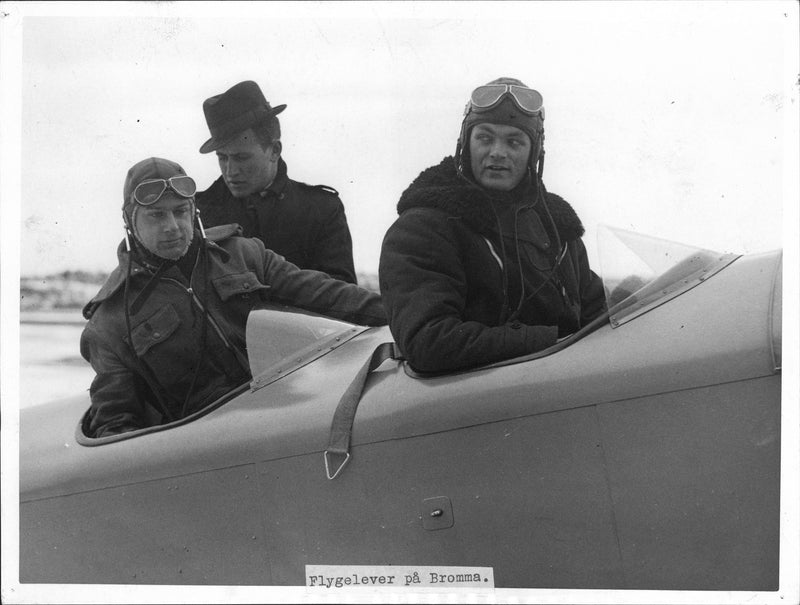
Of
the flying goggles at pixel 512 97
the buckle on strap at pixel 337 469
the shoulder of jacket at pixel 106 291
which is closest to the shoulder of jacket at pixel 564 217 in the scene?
the flying goggles at pixel 512 97

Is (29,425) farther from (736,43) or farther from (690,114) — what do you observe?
(736,43)

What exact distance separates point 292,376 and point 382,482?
52 cm

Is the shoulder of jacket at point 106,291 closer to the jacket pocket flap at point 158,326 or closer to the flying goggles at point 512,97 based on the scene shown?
the jacket pocket flap at point 158,326

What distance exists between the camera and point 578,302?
278 cm

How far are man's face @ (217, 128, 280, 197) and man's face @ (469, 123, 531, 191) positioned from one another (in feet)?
2.66

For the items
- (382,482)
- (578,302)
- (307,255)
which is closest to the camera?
(382,482)

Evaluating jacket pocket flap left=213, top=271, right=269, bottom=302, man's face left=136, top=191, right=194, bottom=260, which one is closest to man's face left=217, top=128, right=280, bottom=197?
man's face left=136, top=191, right=194, bottom=260

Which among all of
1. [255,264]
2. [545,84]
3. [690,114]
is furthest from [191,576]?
[690,114]

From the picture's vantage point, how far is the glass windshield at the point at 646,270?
8.36 feet

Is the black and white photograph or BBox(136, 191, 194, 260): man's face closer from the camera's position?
the black and white photograph

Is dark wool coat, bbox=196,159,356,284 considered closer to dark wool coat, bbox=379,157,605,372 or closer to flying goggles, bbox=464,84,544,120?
dark wool coat, bbox=379,157,605,372

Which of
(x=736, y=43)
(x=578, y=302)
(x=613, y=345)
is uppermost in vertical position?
(x=736, y=43)

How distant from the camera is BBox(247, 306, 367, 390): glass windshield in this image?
295cm
